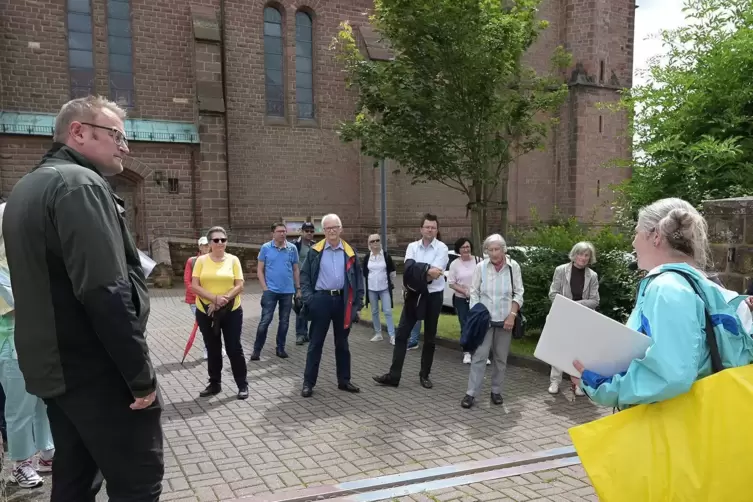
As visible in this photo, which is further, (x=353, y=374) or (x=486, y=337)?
(x=353, y=374)

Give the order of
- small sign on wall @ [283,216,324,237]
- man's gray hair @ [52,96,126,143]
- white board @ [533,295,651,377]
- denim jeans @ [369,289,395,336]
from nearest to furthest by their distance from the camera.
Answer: white board @ [533,295,651,377] → man's gray hair @ [52,96,126,143] → denim jeans @ [369,289,395,336] → small sign on wall @ [283,216,324,237]

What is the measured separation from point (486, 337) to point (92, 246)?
175 inches

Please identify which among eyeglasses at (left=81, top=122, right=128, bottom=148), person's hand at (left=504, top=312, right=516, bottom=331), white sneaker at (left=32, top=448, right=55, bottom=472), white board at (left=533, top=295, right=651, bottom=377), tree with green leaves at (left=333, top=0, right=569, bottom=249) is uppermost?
tree with green leaves at (left=333, top=0, right=569, bottom=249)

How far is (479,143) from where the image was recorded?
9000 mm

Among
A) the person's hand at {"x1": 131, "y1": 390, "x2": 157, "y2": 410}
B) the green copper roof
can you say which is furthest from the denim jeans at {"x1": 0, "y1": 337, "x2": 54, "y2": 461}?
the green copper roof

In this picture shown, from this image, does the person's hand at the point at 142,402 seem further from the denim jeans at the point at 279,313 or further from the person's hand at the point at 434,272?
the denim jeans at the point at 279,313

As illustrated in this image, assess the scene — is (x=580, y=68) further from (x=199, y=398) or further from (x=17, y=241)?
(x=17, y=241)

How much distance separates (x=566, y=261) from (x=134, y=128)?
15.7 meters

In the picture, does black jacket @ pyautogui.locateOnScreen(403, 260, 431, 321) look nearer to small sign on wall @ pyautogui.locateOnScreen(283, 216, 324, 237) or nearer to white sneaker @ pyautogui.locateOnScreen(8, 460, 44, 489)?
white sneaker @ pyautogui.locateOnScreen(8, 460, 44, 489)

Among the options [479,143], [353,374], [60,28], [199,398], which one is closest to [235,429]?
[199,398]

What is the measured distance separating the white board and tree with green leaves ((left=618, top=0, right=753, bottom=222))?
199 inches

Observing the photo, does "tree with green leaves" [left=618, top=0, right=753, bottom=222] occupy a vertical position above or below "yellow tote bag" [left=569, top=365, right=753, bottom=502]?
above

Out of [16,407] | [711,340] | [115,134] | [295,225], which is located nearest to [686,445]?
[711,340]

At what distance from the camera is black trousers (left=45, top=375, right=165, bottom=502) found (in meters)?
2.23
